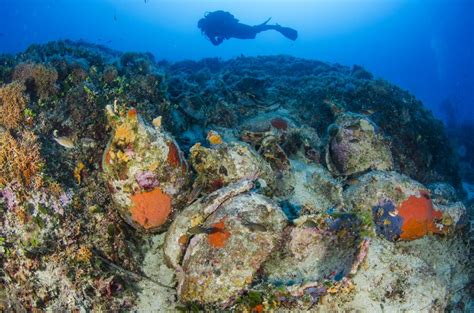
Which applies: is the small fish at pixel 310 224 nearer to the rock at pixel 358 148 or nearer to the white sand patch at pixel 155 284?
the white sand patch at pixel 155 284

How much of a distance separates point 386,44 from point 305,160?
11785cm

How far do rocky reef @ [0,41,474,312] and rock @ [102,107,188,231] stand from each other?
0.02 m

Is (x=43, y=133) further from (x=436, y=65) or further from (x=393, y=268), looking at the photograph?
(x=436, y=65)

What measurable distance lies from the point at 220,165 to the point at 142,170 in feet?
4.21

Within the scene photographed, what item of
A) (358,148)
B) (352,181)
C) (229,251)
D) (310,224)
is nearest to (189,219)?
(229,251)

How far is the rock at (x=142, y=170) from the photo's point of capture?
422cm

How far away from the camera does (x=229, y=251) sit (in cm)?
391

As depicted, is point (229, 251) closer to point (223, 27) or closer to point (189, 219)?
point (189, 219)

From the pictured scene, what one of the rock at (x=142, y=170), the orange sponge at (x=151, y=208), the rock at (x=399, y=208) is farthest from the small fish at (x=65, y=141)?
the rock at (x=399, y=208)

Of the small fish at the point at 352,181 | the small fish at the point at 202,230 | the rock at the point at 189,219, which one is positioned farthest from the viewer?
the small fish at the point at 352,181

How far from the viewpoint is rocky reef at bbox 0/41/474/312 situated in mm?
3801

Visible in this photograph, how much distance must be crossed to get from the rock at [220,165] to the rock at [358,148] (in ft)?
8.35

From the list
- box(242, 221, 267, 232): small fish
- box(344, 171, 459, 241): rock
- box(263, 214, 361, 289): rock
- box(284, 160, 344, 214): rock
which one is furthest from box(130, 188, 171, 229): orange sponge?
box(344, 171, 459, 241): rock

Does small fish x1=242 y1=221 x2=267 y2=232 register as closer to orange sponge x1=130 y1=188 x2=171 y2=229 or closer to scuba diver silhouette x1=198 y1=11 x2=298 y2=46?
orange sponge x1=130 y1=188 x2=171 y2=229
